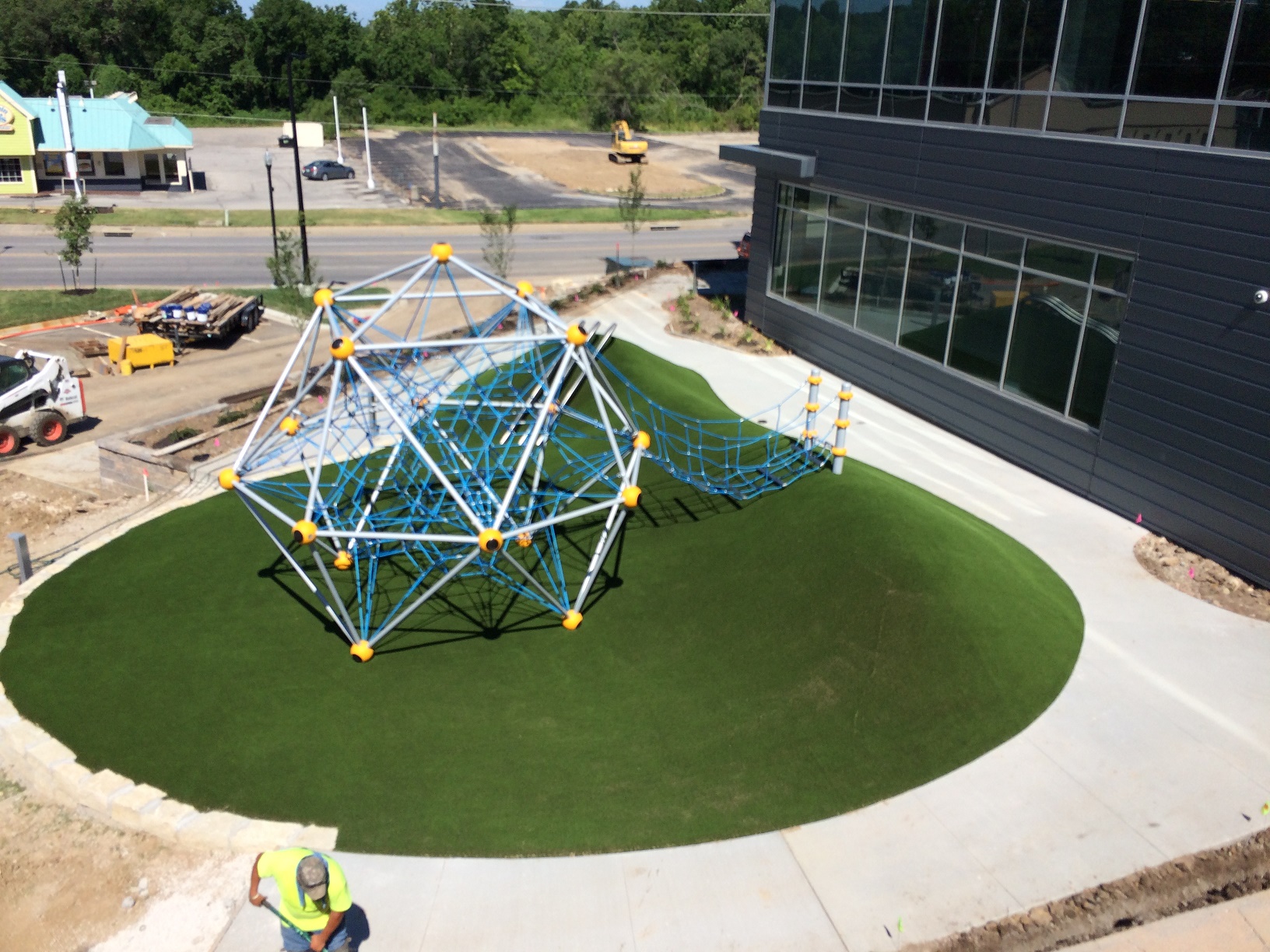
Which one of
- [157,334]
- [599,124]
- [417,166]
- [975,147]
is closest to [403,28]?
[599,124]

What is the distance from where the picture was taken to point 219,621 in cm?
1169

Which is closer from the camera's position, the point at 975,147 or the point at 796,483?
the point at 796,483

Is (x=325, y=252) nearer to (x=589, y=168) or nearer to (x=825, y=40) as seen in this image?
(x=825, y=40)

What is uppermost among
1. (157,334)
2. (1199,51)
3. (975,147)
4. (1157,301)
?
(1199,51)

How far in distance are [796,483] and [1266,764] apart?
6.31m

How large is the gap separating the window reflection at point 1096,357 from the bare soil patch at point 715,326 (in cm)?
836

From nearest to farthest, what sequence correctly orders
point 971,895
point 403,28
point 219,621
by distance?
point 971,895
point 219,621
point 403,28

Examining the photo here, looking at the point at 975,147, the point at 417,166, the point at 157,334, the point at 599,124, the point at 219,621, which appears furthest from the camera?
the point at 599,124

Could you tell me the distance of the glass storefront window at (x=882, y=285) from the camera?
61.6 ft

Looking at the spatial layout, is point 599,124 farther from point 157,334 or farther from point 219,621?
point 219,621

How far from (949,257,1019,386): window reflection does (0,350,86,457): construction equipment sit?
1657cm

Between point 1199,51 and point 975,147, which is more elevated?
point 1199,51

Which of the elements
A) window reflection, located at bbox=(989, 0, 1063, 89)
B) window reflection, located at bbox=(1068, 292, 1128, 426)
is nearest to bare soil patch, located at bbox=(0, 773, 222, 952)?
window reflection, located at bbox=(1068, 292, 1128, 426)

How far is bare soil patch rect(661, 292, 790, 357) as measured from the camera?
23.0 m
